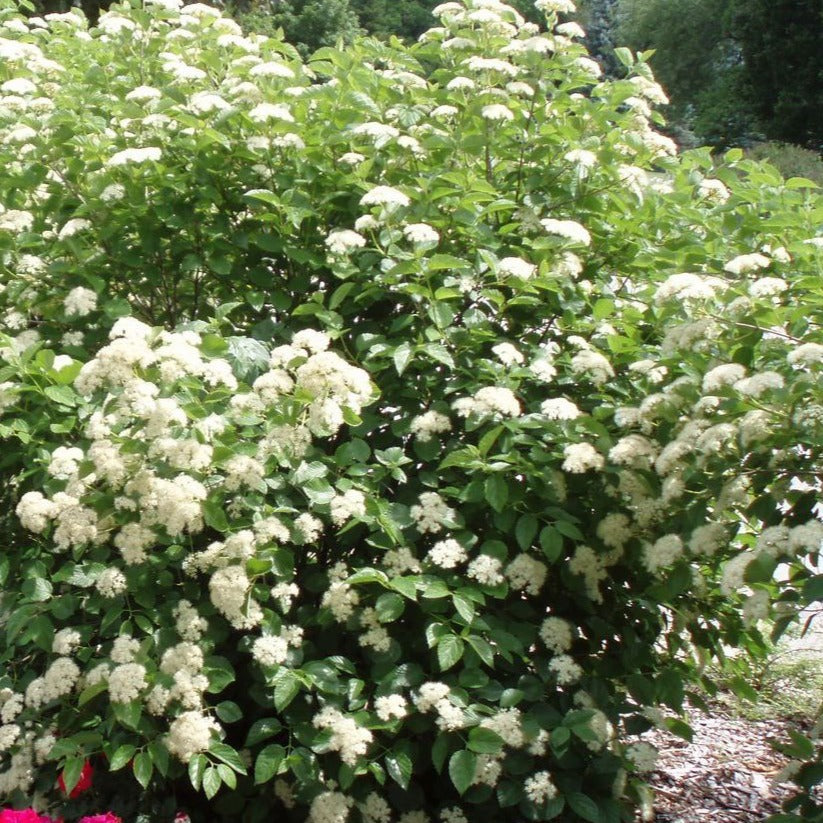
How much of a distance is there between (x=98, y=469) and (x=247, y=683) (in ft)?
2.30

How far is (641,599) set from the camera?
2.52 metres

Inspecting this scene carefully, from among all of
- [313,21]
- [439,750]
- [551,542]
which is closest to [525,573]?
[551,542]

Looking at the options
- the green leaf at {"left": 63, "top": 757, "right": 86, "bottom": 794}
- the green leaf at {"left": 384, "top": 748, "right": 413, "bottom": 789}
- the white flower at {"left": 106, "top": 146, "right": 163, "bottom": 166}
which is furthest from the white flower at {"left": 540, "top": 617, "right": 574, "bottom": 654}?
the white flower at {"left": 106, "top": 146, "right": 163, "bottom": 166}

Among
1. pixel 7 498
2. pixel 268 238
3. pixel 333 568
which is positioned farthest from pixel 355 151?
pixel 7 498

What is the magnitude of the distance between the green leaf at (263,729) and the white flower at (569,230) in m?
1.24

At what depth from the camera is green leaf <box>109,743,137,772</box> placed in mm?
2111

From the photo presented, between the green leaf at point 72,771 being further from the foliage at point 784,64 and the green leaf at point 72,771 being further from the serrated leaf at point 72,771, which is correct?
the foliage at point 784,64

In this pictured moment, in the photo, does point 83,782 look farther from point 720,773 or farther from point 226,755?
point 720,773

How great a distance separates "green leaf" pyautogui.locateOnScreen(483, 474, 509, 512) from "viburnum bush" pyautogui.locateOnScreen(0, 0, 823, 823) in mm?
12

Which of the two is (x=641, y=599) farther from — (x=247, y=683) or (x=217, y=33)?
(x=217, y=33)

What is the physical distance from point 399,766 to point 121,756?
1.82 ft

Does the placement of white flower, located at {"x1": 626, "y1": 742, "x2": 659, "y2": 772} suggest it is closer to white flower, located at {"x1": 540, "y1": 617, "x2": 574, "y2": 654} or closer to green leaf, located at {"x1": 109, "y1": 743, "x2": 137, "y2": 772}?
white flower, located at {"x1": 540, "y1": 617, "x2": 574, "y2": 654}

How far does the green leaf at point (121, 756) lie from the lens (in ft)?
6.93

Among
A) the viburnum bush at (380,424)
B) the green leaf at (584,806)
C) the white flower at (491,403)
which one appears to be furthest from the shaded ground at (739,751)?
the white flower at (491,403)
